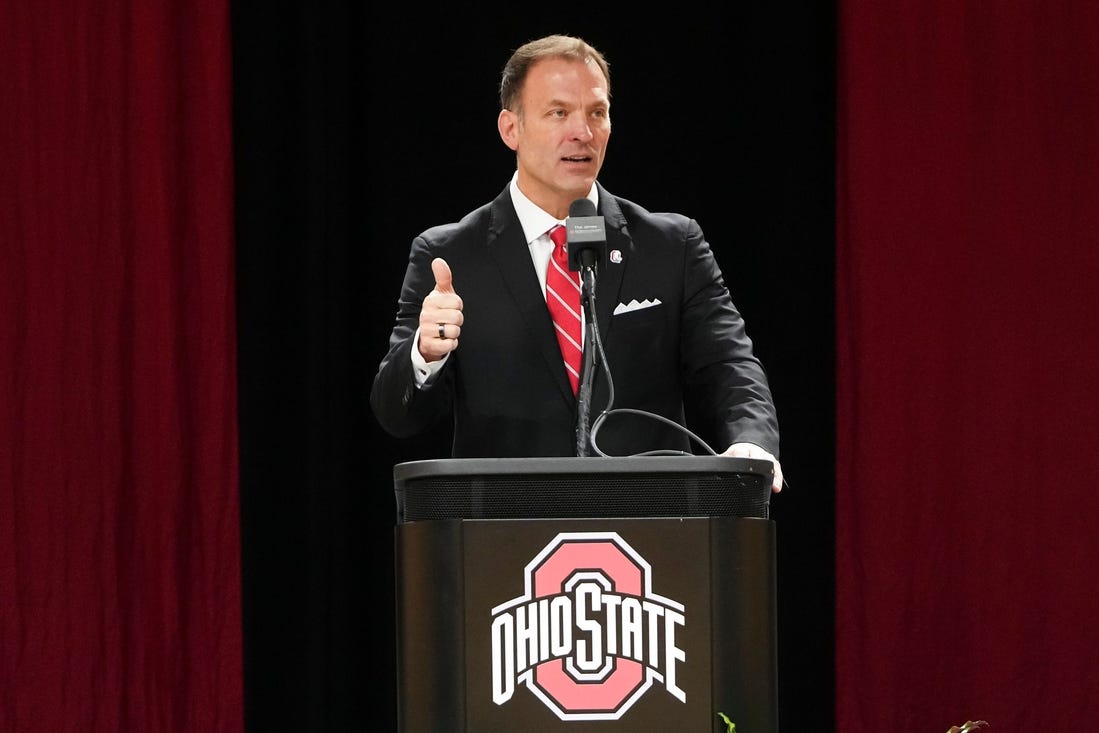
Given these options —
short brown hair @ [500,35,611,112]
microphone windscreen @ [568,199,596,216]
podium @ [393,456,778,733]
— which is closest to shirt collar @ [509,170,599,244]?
short brown hair @ [500,35,611,112]

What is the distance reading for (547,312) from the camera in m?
2.37

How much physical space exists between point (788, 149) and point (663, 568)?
2.08m

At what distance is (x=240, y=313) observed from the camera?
11.1ft

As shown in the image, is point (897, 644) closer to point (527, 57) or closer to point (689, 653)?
point (527, 57)

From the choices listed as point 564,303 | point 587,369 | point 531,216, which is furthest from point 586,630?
point 531,216

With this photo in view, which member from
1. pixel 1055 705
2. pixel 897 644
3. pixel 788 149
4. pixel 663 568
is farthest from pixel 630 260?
pixel 1055 705

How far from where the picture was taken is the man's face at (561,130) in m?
2.39

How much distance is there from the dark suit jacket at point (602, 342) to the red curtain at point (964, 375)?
3.71 ft

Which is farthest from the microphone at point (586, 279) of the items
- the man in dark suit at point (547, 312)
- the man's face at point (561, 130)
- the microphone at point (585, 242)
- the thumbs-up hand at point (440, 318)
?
the man's face at point (561, 130)

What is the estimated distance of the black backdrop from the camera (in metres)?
3.34

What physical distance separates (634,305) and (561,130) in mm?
331

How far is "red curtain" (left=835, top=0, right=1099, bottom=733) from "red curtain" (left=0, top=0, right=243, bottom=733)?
154 cm

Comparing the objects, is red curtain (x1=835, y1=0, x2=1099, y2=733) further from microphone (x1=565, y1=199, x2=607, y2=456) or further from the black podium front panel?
the black podium front panel

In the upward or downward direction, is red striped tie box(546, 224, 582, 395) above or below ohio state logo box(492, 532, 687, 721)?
above
